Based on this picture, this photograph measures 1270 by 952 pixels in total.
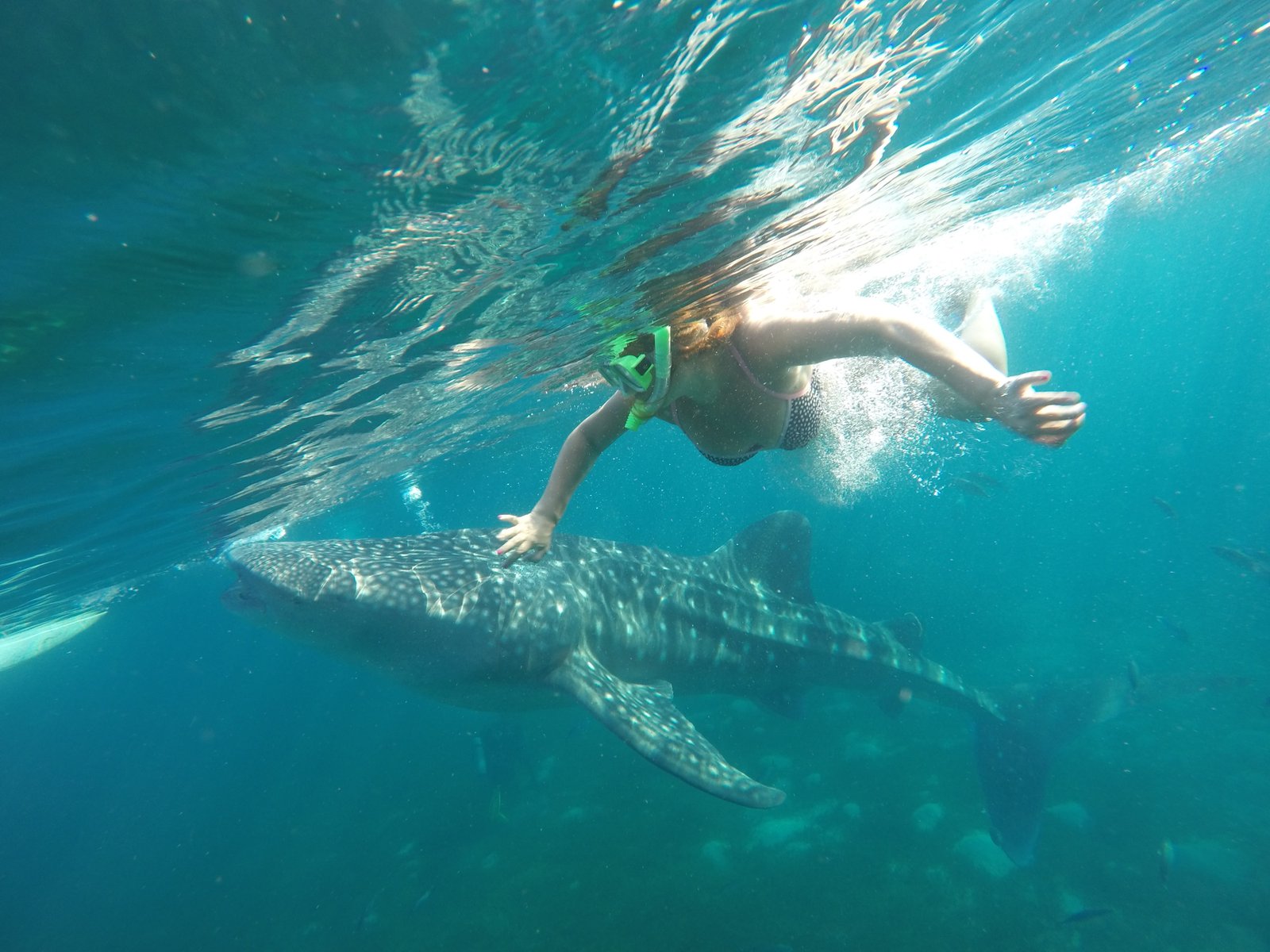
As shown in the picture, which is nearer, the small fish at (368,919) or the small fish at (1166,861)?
the small fish at (1166,861)

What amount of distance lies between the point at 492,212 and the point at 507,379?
29.8 feet

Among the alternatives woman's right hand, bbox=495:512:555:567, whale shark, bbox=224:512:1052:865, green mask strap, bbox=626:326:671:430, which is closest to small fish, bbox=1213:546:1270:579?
whale shark, bbox=224:512:1052:865

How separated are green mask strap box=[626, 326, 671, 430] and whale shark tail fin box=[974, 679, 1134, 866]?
8.72 m

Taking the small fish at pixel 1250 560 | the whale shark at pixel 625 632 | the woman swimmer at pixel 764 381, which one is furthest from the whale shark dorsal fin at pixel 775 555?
the small fish at pixel 1250 560

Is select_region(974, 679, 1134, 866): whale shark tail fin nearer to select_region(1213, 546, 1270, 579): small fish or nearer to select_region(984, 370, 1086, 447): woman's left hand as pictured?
select_region(1213, 546, 1270, 579): small fish

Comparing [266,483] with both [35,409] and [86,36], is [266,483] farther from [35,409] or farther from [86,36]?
[86,36]

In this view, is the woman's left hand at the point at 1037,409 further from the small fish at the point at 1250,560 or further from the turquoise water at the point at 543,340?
the small fish at the point at 1250,560

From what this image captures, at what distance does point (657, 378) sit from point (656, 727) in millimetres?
4361

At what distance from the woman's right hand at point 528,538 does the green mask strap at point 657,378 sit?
1.03m

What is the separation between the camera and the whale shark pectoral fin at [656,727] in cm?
540

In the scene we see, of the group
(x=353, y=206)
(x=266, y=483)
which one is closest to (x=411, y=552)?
(x=353, y=206)

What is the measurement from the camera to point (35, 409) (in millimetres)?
6668

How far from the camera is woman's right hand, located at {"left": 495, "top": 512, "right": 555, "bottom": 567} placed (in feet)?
12.9

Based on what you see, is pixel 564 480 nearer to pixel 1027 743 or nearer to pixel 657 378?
pixel 657 378
